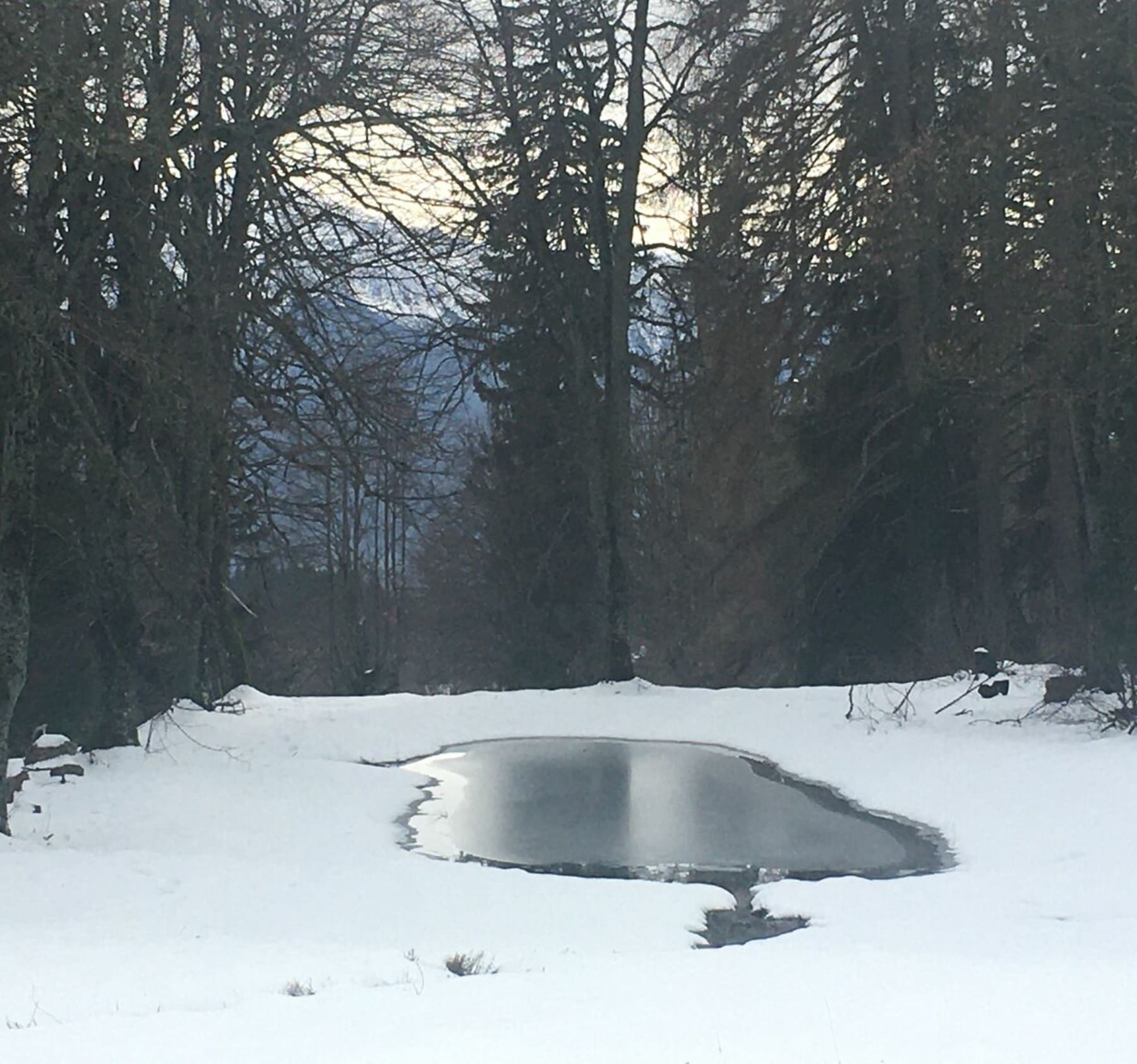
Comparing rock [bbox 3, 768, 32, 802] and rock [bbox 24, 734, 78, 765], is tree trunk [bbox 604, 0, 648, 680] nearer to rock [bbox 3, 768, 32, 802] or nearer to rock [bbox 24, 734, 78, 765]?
rock [bbox 24, 734, 78, 765]

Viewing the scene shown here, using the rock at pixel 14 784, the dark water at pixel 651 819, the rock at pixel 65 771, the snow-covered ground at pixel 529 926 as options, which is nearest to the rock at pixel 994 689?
the snow-covered ground at pixel 529 926

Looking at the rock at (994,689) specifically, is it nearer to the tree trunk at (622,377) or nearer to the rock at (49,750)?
the tree trunk at (622,377)

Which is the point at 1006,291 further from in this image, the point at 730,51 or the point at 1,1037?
the point at 1,1037

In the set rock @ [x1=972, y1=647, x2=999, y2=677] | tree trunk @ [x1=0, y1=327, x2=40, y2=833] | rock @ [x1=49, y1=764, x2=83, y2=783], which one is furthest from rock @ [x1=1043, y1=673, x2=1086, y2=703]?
tree trunk @ [x1=0, y1=327, x2=40, y2=833]

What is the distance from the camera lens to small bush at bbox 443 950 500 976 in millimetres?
7002

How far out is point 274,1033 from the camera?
5.25 metres

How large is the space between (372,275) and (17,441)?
5668 millimetres

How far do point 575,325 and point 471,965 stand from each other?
1725 centimetres

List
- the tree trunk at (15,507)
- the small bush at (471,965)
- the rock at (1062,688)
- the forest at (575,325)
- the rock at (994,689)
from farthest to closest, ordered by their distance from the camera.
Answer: the rock at (994,689)
the rock at (1062,688)
the forest at (575,325)
the tree trunk at (15,507)
the small bush at (471,965)

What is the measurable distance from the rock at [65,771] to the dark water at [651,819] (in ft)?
9.59

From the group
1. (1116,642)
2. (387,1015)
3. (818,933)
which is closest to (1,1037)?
(387,1015)

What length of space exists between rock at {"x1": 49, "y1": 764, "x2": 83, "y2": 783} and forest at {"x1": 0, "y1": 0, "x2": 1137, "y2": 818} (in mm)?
810

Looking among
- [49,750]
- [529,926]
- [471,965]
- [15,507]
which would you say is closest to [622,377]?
[49,750]

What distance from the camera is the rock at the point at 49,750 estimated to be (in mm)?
12836
